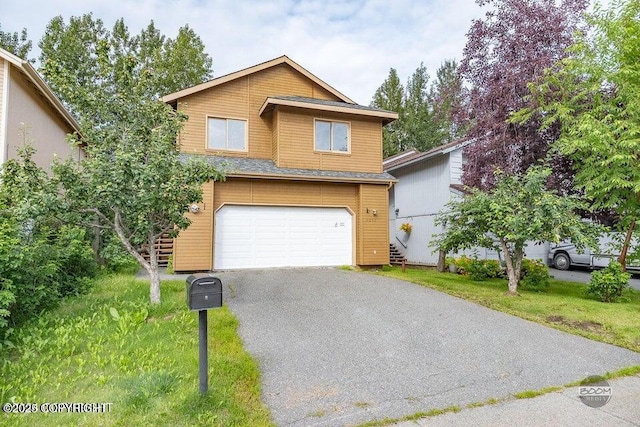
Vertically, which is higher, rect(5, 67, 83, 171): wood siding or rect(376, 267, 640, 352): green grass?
rect(5, 67, 83, 171): wood siding

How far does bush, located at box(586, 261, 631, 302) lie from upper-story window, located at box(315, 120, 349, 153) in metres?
7.98

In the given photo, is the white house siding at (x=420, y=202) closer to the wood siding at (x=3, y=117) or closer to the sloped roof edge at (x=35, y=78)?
the sloped roof edge at (x=35, y=78)

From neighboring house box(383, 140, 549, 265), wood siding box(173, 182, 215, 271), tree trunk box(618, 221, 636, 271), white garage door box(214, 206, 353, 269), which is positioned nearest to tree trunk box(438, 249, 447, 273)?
neighboring house box(383, 140, 549, 265)

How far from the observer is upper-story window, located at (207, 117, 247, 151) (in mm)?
12117

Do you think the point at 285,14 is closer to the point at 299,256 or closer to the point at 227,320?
the point at 299,256

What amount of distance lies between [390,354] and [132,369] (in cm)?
311

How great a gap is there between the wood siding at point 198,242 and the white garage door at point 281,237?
332mm

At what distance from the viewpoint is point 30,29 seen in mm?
21609

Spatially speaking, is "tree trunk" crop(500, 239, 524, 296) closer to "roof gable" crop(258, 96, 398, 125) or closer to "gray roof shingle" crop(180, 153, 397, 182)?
"gray roof shingle" crop(180, 153, 397, 182)

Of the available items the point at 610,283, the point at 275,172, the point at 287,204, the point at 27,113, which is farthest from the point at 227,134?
the point at 610,283

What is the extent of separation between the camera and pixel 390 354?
16.0 ft

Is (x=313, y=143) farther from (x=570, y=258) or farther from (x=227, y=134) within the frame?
(x=570, y=258)

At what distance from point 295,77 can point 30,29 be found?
18.9 meters

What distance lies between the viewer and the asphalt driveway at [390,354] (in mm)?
3660
